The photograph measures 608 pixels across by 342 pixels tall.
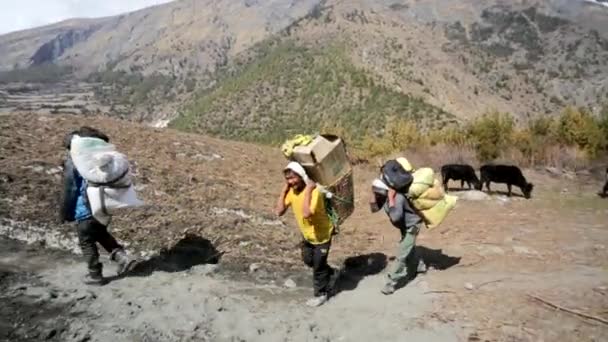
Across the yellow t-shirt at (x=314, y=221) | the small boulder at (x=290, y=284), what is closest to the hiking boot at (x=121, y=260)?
the small boulder at (x=290, y=284)

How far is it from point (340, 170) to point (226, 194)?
4.05 m

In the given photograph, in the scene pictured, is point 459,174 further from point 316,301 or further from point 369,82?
point 369,82

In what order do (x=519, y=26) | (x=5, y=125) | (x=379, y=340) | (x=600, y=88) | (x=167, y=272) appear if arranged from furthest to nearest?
(x=519, y=26)
(x=600, y=88)
(x=5, y=125)
(x=167, y=272)
(x=379, y=340)

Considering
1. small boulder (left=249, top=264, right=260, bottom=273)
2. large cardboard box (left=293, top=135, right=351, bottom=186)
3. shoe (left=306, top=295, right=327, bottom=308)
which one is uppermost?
large cardboard box (left=293, top=135, right=351, bottom=186)

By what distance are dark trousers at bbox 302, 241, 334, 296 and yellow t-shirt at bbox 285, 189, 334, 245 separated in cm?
9

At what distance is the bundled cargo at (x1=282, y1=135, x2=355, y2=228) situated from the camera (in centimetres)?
535

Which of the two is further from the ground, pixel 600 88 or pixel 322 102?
pixel 322 102

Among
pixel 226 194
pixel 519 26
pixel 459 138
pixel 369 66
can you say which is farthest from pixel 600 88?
pixel 226 194

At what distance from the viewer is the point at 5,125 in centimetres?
1034

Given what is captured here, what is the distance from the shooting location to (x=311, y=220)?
17.5ft

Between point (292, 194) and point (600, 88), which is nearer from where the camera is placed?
point (292, 194)

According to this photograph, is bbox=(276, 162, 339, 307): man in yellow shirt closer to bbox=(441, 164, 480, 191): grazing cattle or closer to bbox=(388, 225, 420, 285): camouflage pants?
bbox=(388, 225, 420, 285): camouflage pants

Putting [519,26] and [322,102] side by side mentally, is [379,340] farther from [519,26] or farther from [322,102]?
[519,26]

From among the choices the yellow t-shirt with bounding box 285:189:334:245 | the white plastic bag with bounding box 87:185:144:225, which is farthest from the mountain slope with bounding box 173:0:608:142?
the white plastic bag with bounding box 87:185:144:225
